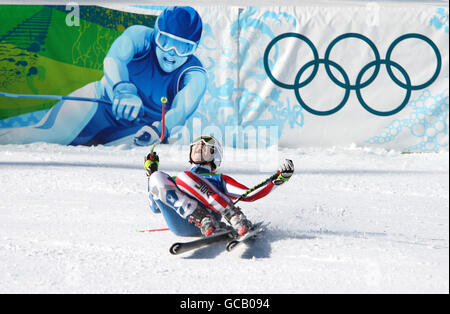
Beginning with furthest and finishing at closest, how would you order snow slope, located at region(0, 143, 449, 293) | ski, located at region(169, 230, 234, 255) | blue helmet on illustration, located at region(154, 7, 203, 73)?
1. blue helmet on illustration, located at region(154, 7, 203, 73)
2. ski, located at region(169, 230, 234, 255)
3. snow slope, located at region(0, 143, 449, 293)

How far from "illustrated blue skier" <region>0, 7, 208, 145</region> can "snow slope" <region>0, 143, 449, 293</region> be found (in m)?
1.23

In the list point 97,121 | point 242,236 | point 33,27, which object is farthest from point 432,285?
point 33,27

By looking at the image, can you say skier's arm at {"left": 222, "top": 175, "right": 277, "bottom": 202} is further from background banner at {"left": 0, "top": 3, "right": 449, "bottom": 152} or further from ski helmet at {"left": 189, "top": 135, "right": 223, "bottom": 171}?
background banner at {"left": 0, "top": 3, "right": 449, "bottom": 152}

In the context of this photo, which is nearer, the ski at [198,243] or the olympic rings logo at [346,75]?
the ski at [198,243]

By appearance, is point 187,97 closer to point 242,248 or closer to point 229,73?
point 229,73

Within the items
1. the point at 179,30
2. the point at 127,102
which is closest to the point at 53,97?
the point at 127,102

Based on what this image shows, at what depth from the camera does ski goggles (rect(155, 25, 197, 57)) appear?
787cm

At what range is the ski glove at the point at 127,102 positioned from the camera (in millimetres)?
7902

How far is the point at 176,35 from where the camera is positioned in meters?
7.86

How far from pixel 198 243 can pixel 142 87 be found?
4.85 metres

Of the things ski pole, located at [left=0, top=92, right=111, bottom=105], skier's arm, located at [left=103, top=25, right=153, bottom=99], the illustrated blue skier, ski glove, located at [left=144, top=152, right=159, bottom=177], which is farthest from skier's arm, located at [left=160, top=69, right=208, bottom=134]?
ski glove, located at [left=144, top=152, right=159, bottom=177]

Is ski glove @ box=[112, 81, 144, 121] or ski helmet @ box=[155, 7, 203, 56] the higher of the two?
ski helmet @ box=[155, 7, 203, 56]

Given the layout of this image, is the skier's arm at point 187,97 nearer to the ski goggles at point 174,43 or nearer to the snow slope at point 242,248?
the ski goggles at point 174,43

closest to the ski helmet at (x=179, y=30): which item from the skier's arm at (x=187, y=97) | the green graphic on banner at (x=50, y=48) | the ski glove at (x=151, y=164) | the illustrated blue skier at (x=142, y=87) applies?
the illustrated blue skier at (x=142, y=87)
